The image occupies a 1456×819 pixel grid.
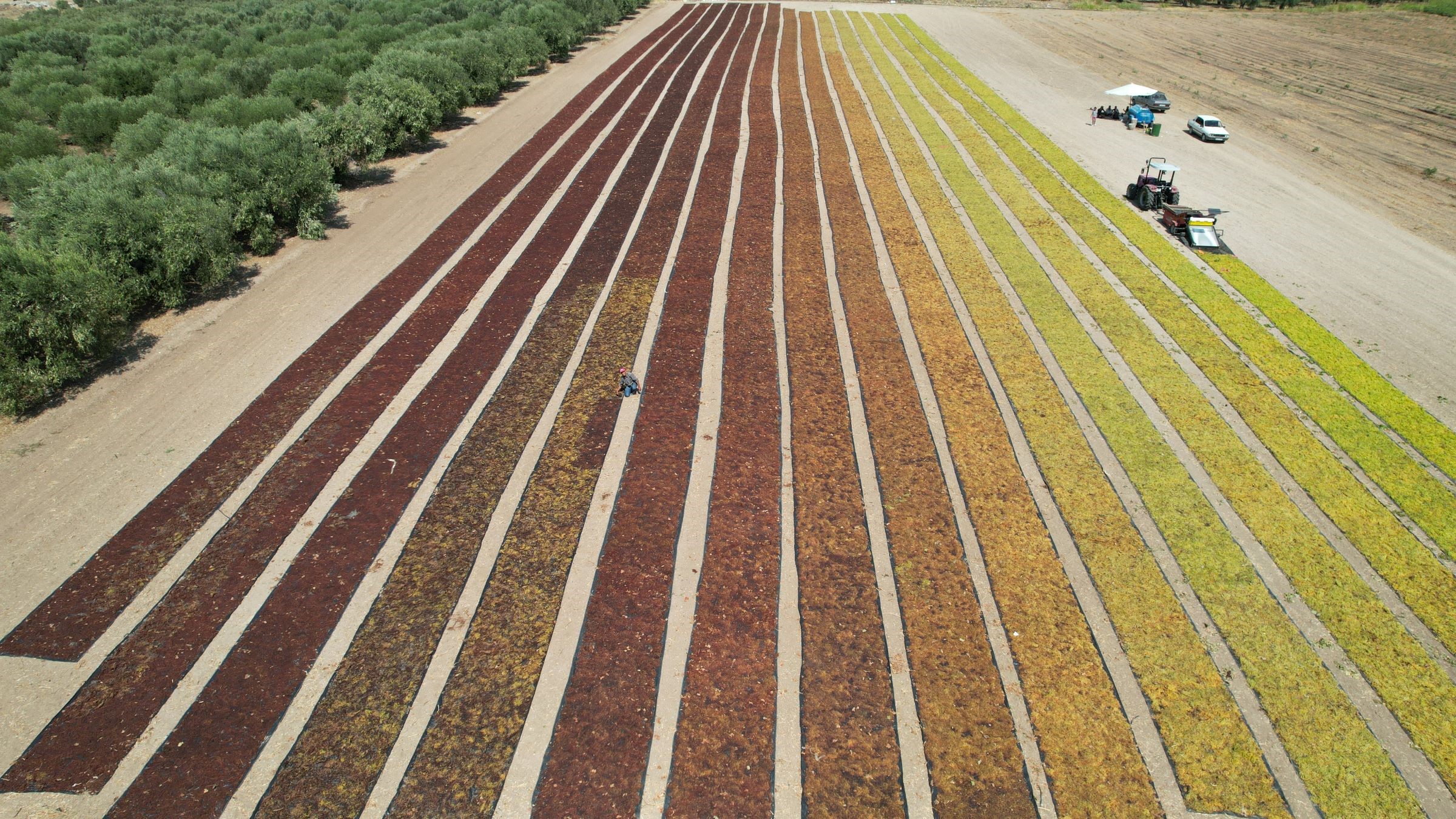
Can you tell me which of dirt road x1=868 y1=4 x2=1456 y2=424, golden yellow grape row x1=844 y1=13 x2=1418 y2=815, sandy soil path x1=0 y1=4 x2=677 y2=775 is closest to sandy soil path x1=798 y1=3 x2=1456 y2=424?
dirt road x1=868 y1=4 x2=1456 y2=424

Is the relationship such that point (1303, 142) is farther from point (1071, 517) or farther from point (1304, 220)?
point (1071, 517)

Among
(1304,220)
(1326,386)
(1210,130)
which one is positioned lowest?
(1326,386)

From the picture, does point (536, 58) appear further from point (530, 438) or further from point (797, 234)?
point (530, 438)

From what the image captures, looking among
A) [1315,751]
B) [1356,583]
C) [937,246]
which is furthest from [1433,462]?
[937,246]

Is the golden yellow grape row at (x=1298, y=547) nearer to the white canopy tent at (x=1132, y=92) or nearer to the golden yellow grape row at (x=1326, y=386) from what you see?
the golden yellow grape row at (x=1326, y=386)

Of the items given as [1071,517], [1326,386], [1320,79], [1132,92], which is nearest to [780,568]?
[1071,517]
